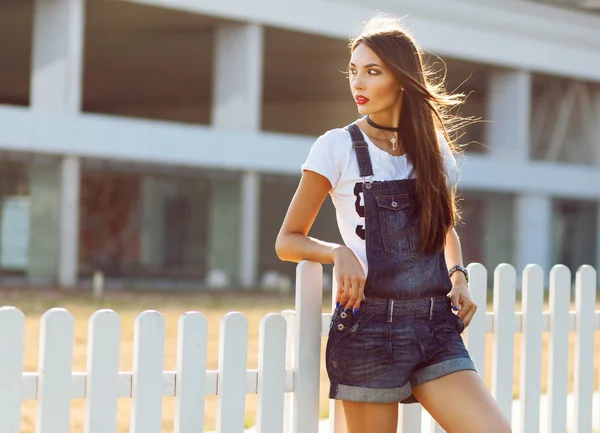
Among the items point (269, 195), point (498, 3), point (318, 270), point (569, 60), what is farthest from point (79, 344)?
point (569, 60)

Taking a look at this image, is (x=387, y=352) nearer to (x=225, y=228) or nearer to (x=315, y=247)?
(x=315, y=247)

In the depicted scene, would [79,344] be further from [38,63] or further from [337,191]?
[38,63]

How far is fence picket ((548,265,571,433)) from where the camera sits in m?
4.96

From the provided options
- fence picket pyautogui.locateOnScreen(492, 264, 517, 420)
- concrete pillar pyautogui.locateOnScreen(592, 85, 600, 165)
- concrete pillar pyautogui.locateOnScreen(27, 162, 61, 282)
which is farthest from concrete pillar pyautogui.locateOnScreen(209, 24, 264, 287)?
fence picket pyautogui.locateOnScreen(492, 264, 517, 420)

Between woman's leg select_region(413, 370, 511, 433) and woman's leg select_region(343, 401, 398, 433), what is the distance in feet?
0.48

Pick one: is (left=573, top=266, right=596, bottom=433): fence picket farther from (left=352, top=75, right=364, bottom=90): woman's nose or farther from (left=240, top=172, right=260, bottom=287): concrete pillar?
(left=240, top=172, right=260, bottom=287): concrete pillar

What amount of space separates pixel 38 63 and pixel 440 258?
69.4 ft

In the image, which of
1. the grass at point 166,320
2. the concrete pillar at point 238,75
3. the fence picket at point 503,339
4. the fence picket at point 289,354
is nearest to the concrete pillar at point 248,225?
the concrete pillar at point 238,75

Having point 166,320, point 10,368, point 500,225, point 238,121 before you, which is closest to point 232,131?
point 238,121

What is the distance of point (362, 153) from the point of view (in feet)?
11.2

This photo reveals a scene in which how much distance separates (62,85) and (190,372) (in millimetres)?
20454

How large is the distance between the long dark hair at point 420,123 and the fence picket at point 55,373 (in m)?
1.27

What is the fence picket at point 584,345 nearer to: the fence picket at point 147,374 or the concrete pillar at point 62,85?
the fence picket at point 147,374

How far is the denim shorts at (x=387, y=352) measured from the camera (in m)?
3.31
